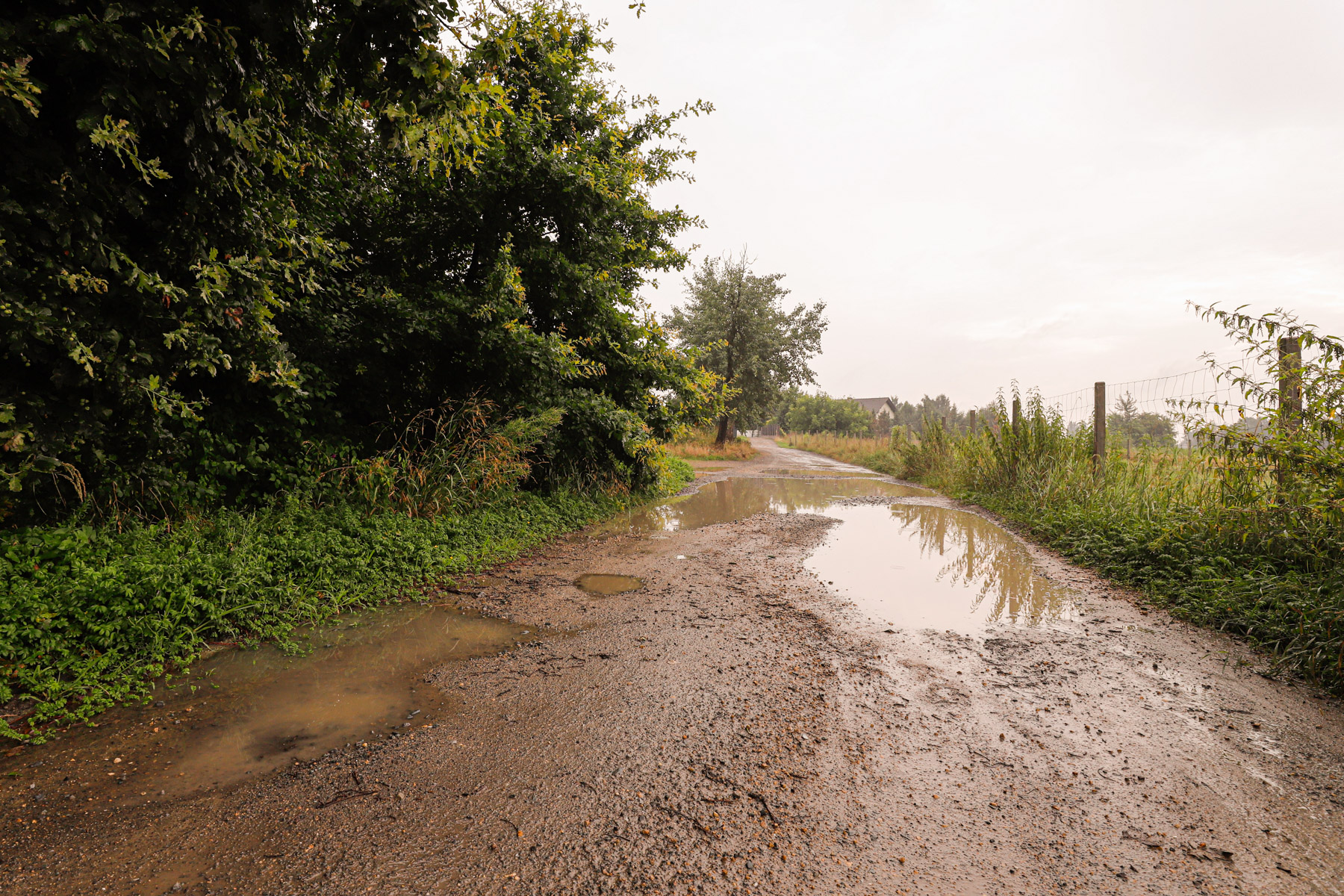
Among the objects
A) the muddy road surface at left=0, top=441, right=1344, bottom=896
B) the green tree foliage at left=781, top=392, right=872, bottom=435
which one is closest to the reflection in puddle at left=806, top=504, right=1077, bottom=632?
the muddy road surface at left=0, top=441, right=1344, bottom=896

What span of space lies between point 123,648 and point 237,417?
110 inches

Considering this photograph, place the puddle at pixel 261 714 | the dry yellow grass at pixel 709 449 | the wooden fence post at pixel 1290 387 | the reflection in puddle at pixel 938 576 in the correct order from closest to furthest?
the puddle at pixel 261 714, the wooden fence post at pixel 1290 387, the reflection in puddle at pixel 938 576, the dry yellow grass at pixel 709 449

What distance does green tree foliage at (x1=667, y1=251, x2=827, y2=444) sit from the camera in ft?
87.1

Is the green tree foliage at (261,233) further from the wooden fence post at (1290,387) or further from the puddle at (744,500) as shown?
the wooden fence post at (1290,387)

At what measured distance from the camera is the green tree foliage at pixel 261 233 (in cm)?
316

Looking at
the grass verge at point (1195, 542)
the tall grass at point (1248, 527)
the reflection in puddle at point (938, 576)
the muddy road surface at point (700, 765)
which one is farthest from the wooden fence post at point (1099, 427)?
the muddy road surface at point (700, 765)

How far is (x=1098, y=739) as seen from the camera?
2873 mm

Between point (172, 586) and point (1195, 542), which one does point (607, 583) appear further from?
point (1195, 542)

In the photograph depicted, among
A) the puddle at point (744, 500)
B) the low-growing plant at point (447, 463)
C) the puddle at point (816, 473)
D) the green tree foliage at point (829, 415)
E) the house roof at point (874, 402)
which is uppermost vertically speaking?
the house roof at point (874, 402)

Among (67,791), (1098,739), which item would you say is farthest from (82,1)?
(1098,739)

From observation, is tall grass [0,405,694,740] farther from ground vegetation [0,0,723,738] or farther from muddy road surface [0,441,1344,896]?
muddy road surface [0,441,1344,896]

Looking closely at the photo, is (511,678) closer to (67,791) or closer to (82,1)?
(67,791)

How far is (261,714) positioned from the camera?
2.96 metres

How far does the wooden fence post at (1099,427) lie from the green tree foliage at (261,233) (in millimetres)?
7449
